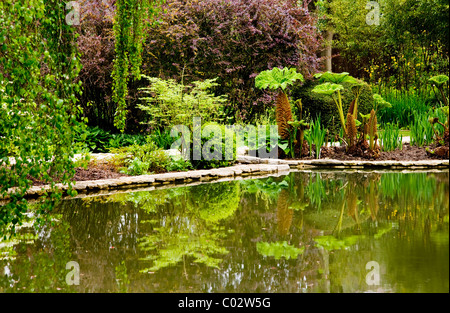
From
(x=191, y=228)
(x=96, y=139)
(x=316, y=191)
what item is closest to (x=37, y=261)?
(x=191, y=228)

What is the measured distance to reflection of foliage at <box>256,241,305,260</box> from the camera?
3.75 m

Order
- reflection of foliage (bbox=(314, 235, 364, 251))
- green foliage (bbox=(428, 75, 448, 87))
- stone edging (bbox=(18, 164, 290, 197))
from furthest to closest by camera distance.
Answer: green foliage (bbox=(428, 75, 448, 87)) < stone edging (bbox=(18, 164, 290, 197)) < reflection of foliage (bbox=(314, 235, 364, 251))

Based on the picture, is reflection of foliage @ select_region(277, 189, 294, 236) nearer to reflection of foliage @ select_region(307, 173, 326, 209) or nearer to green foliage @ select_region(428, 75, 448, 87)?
reflection of foliage @ select_region(307, 173, 326, 209)

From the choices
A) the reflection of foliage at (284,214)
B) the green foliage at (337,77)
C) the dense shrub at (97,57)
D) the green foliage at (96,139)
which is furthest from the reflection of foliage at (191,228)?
the dense shrub at (97,57)

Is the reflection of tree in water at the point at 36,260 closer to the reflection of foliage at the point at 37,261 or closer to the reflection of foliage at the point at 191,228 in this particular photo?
the reflection of foliage at the point at 37,261

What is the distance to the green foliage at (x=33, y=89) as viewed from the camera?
3586mm

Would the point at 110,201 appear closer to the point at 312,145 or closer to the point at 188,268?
the point at 188,268

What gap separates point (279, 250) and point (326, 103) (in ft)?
24.9

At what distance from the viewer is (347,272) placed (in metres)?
3.33

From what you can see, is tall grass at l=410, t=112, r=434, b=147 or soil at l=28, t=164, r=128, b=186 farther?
tall grass at l=410, t=112, r=434, b=147

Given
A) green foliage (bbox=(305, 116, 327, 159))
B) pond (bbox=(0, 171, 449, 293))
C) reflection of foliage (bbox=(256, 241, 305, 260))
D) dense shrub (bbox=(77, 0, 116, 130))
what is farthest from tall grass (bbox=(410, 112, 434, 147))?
dense shrub (bbox=(77, 0, 116, 130))

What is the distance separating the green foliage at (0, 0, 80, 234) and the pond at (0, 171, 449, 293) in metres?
0.60

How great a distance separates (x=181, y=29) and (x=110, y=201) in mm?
5846
